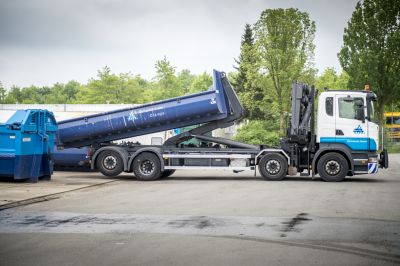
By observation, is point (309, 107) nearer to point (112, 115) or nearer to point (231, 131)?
point (112, 115)

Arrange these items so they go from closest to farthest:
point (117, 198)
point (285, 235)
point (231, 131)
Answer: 1. point (285, 235)
2. point (117, 198)
3. point (231, 131)

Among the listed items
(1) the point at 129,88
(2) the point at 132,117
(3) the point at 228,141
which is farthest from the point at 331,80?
(2) the point at 132,117

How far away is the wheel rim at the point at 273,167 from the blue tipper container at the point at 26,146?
7298mm

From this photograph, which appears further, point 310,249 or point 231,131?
point 231,131

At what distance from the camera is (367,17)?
45.1 meters

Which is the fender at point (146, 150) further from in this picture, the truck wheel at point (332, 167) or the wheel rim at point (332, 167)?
the wheel rim at point (332, 167)

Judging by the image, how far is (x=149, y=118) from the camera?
2059 cm

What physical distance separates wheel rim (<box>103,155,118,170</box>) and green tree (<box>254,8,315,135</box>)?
75.5 ft

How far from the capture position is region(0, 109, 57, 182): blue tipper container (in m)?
17.9

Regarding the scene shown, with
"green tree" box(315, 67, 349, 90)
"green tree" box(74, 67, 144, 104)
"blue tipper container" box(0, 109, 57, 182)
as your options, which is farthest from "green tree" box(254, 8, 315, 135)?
"green tree" box(74, 67, 144, 104)

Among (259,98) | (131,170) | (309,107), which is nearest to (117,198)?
(131,170)

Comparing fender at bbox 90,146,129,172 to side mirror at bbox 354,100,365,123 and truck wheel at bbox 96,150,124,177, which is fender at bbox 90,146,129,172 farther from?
side mirror at bbox 354,100,365,123

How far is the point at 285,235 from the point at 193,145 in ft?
40.7

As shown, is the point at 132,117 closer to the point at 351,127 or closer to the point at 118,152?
the point at 118,152
